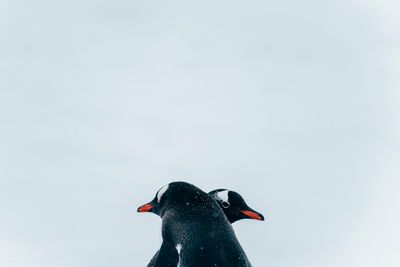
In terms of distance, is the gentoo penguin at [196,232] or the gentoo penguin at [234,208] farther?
the gentoo penguin at [234,208]

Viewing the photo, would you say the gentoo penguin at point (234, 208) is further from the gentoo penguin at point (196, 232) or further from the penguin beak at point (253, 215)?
the gentoo penguin at point (196, 232)

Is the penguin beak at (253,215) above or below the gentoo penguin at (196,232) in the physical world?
above

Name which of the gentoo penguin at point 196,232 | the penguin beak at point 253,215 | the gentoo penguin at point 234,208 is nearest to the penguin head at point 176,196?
the gentoo penguin at point 196,232

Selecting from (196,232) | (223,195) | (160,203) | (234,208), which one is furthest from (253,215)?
(196,232)

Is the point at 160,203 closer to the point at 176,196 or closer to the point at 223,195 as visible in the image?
the point at 176,196

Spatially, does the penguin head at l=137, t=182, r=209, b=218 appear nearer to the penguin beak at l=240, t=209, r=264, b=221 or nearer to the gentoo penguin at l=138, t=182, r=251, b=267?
the gentoo penguin at l=138, t=182, r=251, b=267

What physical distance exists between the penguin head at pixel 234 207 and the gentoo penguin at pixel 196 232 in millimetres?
919

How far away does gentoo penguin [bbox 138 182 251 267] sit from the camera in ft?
24.7

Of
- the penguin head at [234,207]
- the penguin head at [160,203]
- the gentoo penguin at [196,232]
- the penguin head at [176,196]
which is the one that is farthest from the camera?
the penguin head at [234,207]

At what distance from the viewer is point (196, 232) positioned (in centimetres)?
777

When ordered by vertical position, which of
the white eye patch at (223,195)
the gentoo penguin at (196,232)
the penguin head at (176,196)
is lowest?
the gentoo penguin at (196,232)

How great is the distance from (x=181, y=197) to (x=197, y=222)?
54 cm

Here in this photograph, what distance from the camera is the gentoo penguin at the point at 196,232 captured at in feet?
24.7

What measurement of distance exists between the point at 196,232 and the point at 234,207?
63.6 inches
